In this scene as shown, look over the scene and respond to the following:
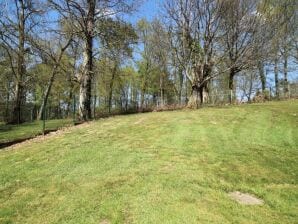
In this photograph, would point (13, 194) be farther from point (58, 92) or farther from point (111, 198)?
point (58, 92)

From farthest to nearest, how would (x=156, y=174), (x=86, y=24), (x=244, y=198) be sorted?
(x=86, y=24) → (x=156, y=174) → (x=244, y=198)

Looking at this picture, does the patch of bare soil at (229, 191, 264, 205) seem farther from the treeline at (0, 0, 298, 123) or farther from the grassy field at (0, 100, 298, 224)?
the treeline at (0, 0, 298, 123)

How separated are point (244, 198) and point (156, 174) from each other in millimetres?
2582

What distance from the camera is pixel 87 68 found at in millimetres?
25969

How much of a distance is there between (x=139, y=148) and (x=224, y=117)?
7310 millimetres

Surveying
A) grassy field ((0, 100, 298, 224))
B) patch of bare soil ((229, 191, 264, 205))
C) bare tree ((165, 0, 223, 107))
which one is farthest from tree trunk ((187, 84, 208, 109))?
patch of bare soil ((229, 191, 264, 205))

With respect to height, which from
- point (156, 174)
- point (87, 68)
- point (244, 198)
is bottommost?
point (244, 198)

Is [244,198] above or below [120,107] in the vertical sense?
below

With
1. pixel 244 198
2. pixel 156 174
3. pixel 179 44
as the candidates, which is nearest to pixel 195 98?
pixel 179 44

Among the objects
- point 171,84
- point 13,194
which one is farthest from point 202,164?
point 171,84

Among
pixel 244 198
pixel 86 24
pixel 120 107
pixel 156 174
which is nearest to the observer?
pixel 244 198

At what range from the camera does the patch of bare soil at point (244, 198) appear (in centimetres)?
956

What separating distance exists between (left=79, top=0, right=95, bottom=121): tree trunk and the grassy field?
7316 millimetres

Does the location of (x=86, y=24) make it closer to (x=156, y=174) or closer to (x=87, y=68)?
(x=87, y=68)
